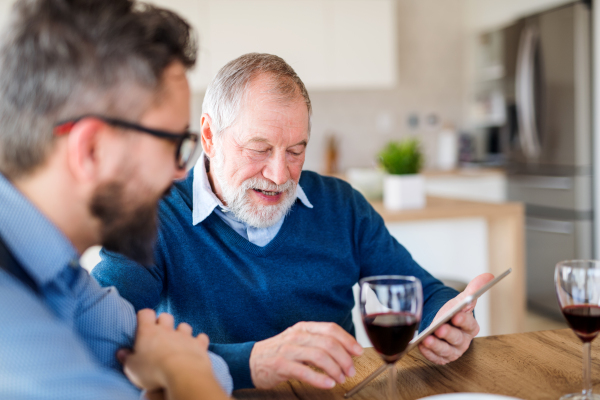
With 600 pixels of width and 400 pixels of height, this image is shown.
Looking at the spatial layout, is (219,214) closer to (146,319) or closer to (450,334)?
(146,319)

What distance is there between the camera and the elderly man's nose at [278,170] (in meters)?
1.35

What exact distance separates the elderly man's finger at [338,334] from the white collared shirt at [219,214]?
0.45 meters

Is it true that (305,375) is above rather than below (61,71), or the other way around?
below

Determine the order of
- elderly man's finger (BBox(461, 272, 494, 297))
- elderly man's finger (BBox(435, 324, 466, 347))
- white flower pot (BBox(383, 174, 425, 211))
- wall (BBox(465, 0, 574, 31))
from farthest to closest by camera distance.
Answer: wall (BBox(465, 0, 574, 31)) < white flower pot (BBox(383, 174, 425, 211)) < elderly man's finger (BBox(461, 272, 494, 297)) < elderly man's finger (BBox(435, 324, 466, 347))

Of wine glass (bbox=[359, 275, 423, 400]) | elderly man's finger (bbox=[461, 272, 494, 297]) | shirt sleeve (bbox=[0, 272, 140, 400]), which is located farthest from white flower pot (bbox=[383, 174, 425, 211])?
shirt sleeve (bbox=[0, 272, 140, 400])

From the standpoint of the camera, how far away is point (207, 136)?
1.46m

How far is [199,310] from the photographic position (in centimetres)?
133

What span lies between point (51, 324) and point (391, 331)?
45 cm

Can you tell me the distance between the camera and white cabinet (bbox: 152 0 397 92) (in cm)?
426

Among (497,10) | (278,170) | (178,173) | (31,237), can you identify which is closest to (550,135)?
(497,10)

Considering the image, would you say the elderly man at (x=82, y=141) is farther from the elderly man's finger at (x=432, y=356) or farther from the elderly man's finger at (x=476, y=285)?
the elderly man's finger at (x=476, y=285)

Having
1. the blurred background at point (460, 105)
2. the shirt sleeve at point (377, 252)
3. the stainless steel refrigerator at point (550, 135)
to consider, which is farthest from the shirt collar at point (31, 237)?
the stainless steel refrigerator at point (550, 135)

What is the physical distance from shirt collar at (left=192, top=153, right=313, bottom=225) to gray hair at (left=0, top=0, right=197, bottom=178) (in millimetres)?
626

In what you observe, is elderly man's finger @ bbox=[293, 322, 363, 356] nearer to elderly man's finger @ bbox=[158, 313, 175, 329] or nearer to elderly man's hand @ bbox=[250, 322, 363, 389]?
elderly man's hand @ bbox=[250, 322, 363, 389]
